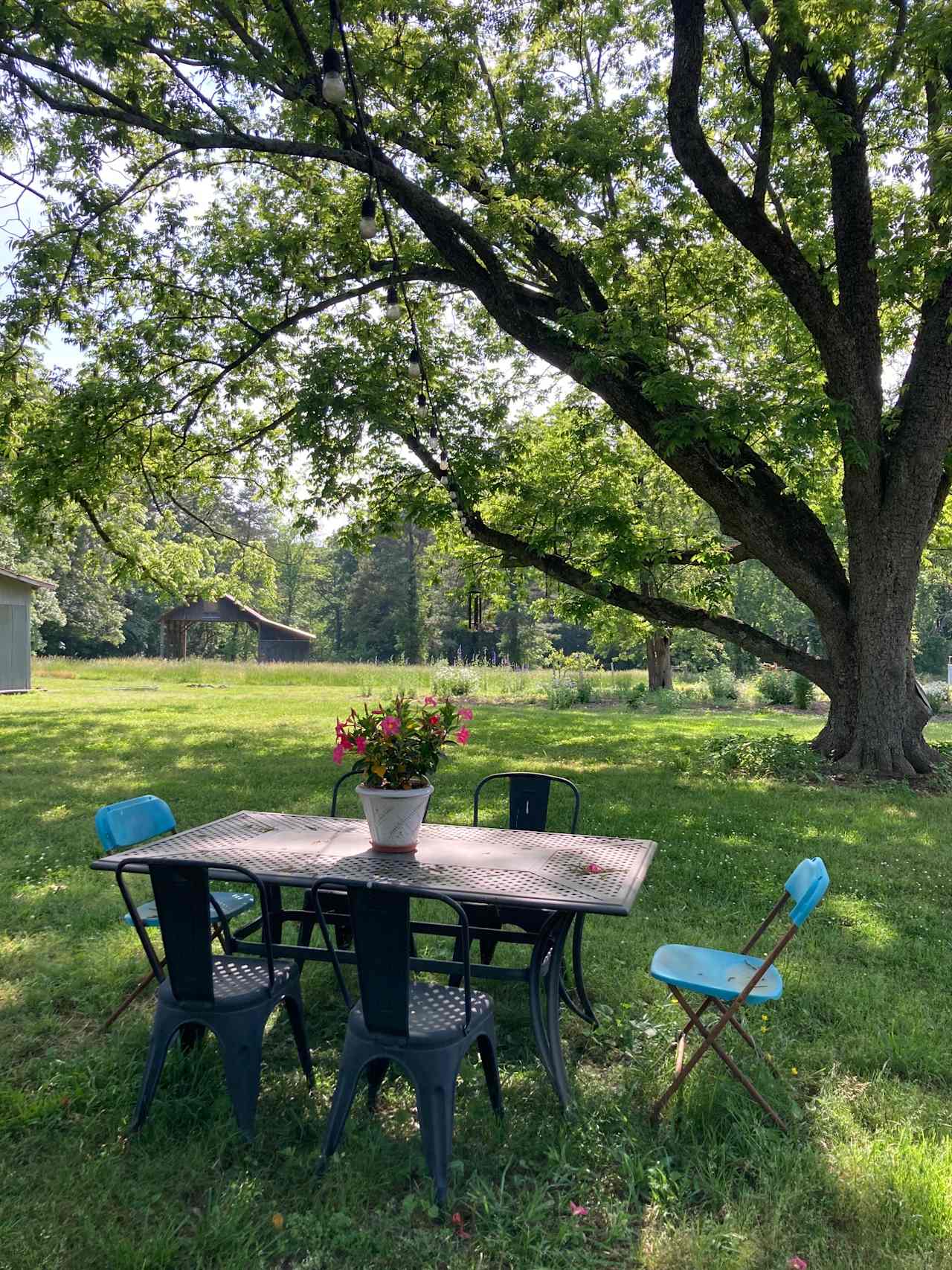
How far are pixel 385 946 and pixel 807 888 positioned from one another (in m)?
1.57

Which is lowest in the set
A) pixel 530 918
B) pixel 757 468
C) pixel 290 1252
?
pixel 290 1252

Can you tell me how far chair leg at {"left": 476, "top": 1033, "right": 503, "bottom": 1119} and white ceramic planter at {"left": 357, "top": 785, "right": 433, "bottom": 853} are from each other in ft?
2.96

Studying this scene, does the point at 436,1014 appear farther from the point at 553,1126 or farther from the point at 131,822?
the point at 131,822

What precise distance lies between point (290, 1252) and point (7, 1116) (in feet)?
4.34

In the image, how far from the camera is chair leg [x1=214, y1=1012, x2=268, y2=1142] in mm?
3076

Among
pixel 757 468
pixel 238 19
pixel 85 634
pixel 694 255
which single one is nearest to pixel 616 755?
pixel 757 468

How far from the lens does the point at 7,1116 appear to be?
10.3ft

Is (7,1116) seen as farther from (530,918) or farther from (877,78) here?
(877,78)

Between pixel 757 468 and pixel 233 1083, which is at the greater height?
pixel 757 468

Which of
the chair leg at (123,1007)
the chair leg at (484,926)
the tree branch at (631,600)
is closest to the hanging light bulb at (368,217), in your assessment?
the chair leg at (484,926)

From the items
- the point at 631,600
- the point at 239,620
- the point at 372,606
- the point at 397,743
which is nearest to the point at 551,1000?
the point at 397,743

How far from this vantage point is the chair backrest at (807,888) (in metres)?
3.14

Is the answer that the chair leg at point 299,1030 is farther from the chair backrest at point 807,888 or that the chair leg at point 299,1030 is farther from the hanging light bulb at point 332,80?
the hanging light bulb at point 332,80

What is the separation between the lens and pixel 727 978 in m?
3.44
